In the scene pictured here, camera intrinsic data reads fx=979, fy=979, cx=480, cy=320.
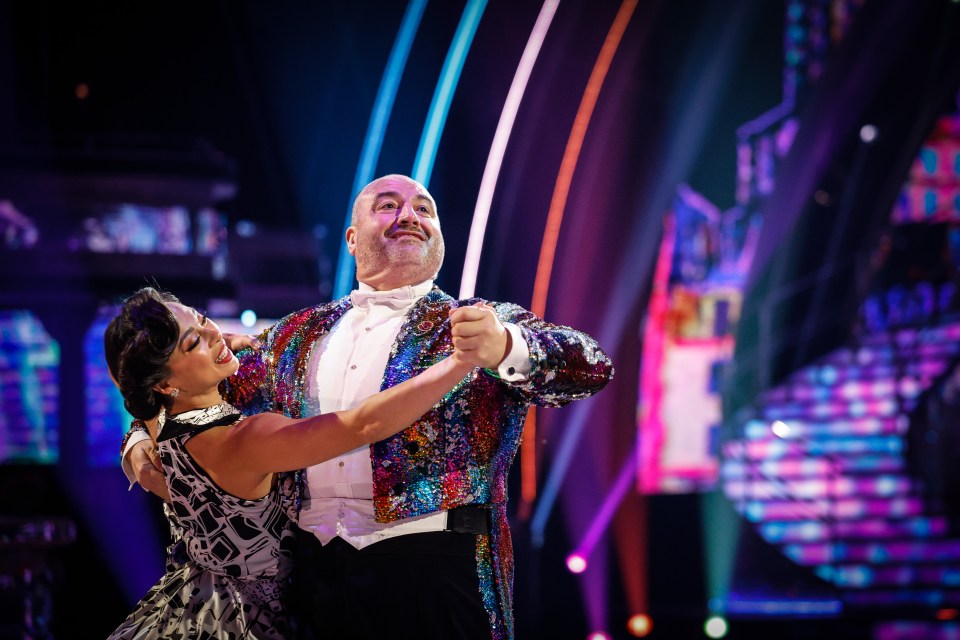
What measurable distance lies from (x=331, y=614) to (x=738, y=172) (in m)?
6.52

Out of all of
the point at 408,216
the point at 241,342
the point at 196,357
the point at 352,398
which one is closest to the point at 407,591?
the point at 352,398

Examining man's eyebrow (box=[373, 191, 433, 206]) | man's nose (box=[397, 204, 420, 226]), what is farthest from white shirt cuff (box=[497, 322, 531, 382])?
man's eyebrow (box=[373, 191, 433, 206])

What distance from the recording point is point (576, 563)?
684cm

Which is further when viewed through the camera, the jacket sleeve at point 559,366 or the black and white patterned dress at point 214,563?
the black and white patterned dress at point 214,563

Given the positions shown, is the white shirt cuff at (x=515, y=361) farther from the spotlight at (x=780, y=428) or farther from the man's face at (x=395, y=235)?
the spotlight at (x=780, y=428)

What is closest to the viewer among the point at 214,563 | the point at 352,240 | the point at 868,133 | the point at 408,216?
the point at 214,563

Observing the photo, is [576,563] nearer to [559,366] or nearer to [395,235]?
[395,235]

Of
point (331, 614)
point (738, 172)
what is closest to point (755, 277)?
point (738, 172)

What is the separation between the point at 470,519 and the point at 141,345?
2.97 ft

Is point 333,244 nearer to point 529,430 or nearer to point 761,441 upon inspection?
point 529,430

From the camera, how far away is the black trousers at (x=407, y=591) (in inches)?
93.7

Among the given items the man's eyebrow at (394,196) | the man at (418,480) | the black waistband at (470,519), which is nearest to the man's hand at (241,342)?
the man at (418,480)

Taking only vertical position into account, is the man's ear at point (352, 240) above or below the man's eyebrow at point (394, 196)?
below

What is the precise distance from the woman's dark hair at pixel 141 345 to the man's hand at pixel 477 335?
2.45 ft
